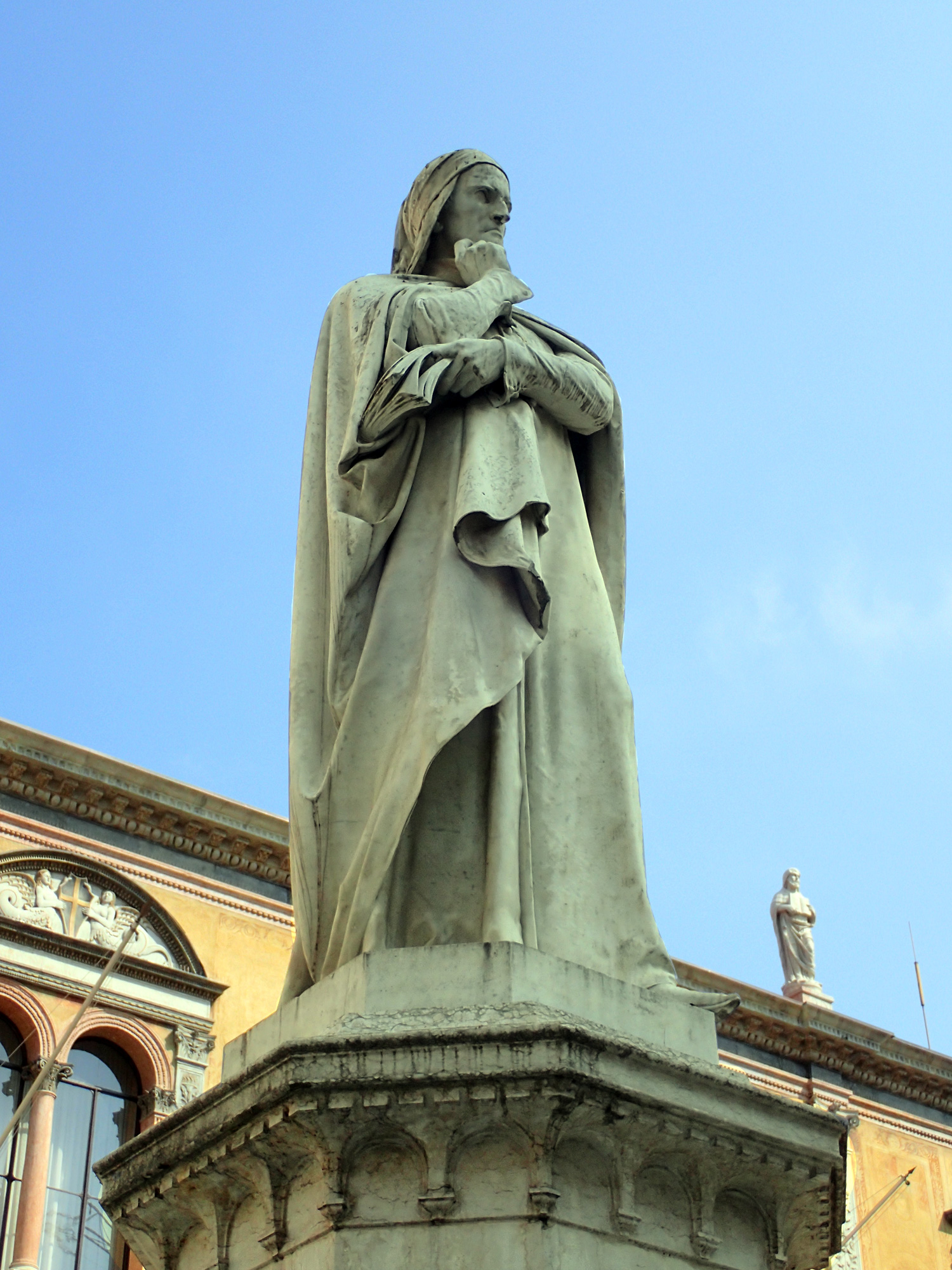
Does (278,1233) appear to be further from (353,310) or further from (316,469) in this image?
(353,310)

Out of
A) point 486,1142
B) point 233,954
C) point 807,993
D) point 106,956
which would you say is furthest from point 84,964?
point 486,1142

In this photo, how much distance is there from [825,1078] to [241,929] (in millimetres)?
8234

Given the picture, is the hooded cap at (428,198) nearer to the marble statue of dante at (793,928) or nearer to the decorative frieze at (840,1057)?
the decorative frieze at (840,1057)

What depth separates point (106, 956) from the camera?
1488 cm

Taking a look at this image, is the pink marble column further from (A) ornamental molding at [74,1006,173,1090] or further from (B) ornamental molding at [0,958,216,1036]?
(A) ornamental molding at [74,1006,173,1090]

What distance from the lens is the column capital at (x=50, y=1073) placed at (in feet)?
45.2

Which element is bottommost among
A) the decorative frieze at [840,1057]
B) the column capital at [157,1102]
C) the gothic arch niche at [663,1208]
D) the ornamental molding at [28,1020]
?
the gothic arch niche at [663,1208]

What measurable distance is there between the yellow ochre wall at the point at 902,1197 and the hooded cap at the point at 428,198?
17.4 m

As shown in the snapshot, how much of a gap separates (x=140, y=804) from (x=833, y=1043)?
9.32m

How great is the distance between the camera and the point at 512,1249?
2.81m

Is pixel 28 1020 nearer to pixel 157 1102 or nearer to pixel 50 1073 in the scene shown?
pixel 50 1073

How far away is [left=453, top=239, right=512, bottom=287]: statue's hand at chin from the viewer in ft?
13.9

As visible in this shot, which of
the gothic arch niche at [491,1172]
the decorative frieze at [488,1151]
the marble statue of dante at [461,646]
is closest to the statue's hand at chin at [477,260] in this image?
the marble statue of dante at [461,646]

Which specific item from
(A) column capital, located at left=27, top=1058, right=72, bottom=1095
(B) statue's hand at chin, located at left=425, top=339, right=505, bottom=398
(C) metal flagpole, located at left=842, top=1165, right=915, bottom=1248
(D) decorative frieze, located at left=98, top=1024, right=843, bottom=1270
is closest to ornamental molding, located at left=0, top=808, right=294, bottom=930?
(A) column capital, located at left=27, top=1058, right=72, bottom=1095
